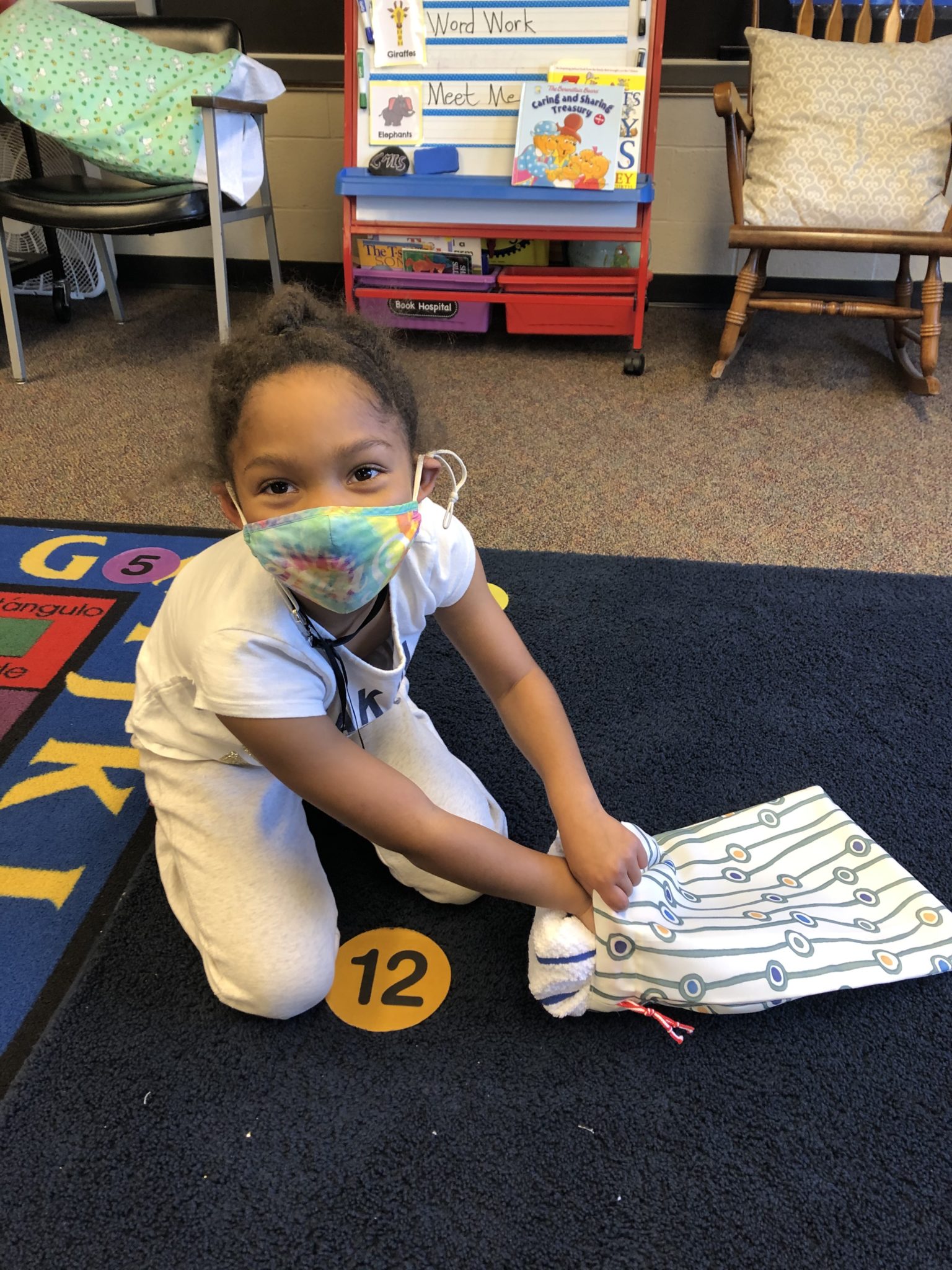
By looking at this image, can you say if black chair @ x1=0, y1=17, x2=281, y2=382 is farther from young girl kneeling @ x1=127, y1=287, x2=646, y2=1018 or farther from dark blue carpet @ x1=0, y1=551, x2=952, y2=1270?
dark blue carpet @ x1=0, y1=551, x2=952, y2=1270

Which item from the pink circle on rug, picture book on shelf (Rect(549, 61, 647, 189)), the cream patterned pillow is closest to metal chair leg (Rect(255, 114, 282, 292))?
picture book on shelf (Rect(549, 61, 647, 189))

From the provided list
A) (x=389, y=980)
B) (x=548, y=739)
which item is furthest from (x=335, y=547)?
(x=389, y=980)

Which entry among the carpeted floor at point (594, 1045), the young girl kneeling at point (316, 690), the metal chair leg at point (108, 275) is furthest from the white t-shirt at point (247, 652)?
the metal chair leg at point (108, 275)

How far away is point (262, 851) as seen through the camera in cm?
92

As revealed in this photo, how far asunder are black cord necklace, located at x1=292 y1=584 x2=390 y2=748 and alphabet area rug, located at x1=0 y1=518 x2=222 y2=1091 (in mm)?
358

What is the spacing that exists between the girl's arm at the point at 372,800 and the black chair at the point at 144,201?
4.87 ft

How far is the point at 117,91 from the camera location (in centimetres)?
214

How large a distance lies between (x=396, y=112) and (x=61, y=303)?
3.57 feet

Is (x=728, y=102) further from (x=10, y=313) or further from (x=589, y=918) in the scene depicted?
(x=589, y=918)

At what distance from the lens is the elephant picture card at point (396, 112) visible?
2.25m

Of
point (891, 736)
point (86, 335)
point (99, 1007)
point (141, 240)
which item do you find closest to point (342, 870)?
point (99, 1007)

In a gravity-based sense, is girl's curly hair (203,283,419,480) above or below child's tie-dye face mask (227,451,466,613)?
above

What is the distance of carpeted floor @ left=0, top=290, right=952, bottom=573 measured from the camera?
170 centimetres

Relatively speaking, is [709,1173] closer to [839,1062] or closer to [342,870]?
[839,1062]
